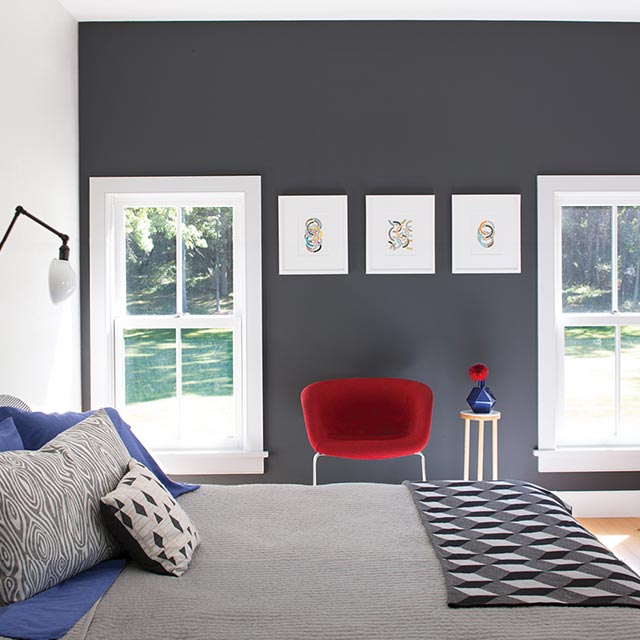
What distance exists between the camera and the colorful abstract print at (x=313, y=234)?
4.19 metres

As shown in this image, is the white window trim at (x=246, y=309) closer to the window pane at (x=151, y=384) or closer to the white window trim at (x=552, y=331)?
the window pane at (x=151, y=384)

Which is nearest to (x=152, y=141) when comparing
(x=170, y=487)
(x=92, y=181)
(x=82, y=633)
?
(x=92, y=181)

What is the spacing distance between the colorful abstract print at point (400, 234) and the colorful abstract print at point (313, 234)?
0.44m

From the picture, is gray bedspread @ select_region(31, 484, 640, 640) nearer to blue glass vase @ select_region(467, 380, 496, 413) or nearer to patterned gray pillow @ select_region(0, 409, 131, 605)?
patterned gray pillow @ select_region(0, 409, 131, 605)

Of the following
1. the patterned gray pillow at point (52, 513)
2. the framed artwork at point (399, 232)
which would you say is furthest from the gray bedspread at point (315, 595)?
the framed artwork at point (399, 232)

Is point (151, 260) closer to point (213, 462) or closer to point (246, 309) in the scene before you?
point (246, 309)

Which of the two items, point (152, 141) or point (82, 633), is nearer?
point (82, 633)

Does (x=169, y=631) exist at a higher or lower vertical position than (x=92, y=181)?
lower

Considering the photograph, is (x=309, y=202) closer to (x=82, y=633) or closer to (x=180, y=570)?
(x=180, y=570)

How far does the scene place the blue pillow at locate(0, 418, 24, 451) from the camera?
2.10 meters

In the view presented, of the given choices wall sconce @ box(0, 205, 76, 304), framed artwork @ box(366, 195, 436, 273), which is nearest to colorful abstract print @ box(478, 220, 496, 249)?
framed artwork @ box(366, 195, 436, 273)

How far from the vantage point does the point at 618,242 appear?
14.3ft

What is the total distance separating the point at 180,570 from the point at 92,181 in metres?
2.98

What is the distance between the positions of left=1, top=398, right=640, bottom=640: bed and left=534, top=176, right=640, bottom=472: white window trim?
217 centimetres
